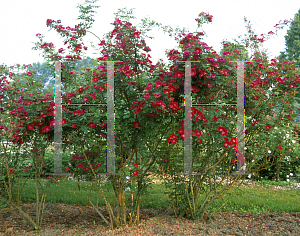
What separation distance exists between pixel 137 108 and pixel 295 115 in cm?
211

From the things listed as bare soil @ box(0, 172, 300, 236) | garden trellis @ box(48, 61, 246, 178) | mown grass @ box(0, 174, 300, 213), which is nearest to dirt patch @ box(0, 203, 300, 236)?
bare soil @ box(0, 172, 300, 236)

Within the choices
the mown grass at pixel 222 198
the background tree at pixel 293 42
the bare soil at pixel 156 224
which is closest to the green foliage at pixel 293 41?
the background tree at pixel 293 42

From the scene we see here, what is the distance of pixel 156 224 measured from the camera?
3.14 meters

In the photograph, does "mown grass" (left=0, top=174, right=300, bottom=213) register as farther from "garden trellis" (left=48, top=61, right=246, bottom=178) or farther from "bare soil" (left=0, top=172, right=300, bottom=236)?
"garden trellis" (left=48, top=61, right=246, bottom=178)

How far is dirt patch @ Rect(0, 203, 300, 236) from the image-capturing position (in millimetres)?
3004

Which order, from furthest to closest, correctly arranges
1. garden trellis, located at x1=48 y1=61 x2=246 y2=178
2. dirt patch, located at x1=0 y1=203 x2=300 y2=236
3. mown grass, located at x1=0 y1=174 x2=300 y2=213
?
mown grass, located at x1=0 y1=174 x2=300 y2=213 < dirt patch, located at x1=0 y1=203 x2=300 y2=236 < garden trellis, located at x1=48 y1=61 x2=246 y2=178

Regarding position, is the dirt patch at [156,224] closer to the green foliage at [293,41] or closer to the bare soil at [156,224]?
the bare soil at [156,224]

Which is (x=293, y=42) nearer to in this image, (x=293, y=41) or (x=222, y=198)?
(x=293, y=41)

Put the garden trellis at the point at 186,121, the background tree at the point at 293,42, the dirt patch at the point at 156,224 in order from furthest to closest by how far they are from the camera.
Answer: the background tree at the point at 293,42
the dirt patch at the point at 156,224
the garden trellis at the point at 186,121

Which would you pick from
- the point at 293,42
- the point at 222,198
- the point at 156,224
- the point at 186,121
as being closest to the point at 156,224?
the point at 156,224

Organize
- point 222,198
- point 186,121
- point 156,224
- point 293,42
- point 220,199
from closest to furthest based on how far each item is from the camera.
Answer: point 186,121 < point 156,224 < point 222,198 < point 220,199 < point 293,42

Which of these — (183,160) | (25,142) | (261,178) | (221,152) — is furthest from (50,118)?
(261,178)

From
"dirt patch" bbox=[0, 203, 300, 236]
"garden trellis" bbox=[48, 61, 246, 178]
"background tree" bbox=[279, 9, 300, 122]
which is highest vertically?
"background tree" bbox=[279, 9, 300, 122]

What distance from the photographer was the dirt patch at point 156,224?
3004 mm
